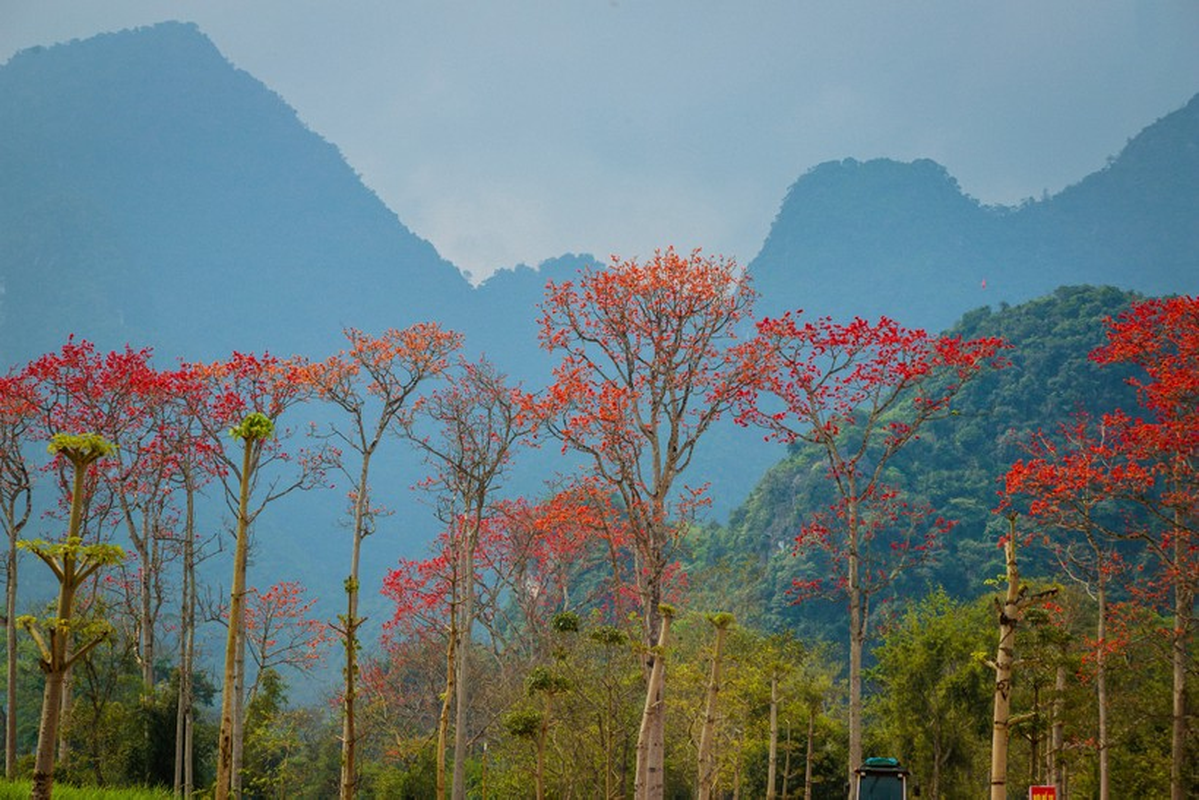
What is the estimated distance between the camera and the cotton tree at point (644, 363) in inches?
589

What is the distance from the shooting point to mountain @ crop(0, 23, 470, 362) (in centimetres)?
13450

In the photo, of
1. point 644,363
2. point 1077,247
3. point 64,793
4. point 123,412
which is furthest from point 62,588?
point 1077,247

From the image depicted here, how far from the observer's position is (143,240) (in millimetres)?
167625

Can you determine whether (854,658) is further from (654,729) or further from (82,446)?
(82,446)

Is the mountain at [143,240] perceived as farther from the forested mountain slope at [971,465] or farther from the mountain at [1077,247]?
the mountain at [1077,247]

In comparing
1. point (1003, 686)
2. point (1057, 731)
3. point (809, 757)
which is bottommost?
point (809, 757)

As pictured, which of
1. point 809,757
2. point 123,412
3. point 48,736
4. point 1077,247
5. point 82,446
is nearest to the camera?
point 48,736

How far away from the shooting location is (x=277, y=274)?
182 meters

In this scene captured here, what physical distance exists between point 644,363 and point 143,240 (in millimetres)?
180999

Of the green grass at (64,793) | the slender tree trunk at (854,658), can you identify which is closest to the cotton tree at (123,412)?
the green grass at (64,793)

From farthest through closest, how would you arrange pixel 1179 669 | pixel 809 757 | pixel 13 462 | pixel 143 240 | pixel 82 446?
pixel 143 240 < pixel 809 757 < pixel 13 462 < pixel 1179 669 < pixel 82 446

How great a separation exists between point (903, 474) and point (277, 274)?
15697cm

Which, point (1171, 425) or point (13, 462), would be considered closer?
point (1171, 425)

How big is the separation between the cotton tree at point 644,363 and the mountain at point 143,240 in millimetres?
128665
